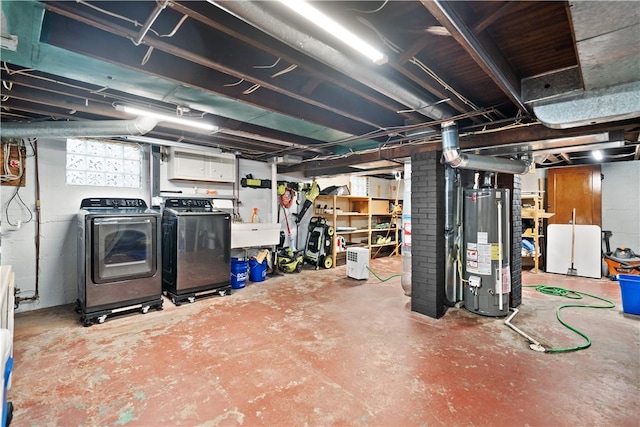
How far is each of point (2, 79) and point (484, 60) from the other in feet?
12.2

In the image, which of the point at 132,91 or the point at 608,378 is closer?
the point at 608,378

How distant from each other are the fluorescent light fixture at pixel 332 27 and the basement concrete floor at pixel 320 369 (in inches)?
91.5

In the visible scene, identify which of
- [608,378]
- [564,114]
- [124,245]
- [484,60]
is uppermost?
[484,60]

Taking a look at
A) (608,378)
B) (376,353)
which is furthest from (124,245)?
(608,378)

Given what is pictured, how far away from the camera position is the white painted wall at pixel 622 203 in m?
5.80

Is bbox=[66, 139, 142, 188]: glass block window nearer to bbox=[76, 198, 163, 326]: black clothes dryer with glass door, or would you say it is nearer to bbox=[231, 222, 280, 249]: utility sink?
bbox=[76, 198, 163, 326]: black clothes dryer with glass door

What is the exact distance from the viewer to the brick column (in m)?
3.70

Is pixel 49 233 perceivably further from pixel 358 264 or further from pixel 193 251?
pixel 358 264

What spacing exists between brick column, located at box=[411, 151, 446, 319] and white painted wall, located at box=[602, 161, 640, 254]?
16.5ft

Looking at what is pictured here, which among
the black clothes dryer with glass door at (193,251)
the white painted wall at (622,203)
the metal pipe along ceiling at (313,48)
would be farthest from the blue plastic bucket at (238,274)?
the white painted wall at (622,203)

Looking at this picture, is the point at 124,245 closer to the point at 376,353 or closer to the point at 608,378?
the point at 376,353

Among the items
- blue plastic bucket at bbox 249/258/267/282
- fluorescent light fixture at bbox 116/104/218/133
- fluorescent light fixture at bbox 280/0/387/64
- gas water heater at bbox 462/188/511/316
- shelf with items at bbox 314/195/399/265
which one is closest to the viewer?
fluorescent light fixture at bbox 280/0/387/64

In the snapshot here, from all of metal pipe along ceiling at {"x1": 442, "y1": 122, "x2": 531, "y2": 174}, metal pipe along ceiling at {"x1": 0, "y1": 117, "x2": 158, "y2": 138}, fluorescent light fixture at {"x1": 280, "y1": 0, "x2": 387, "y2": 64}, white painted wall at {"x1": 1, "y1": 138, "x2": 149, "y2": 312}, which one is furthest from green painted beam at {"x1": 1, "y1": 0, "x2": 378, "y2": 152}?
white painted wall at {"x1": 1, "y1": 138, "x2": 149, "y2": 312}

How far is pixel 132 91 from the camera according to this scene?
2535 millimetres
